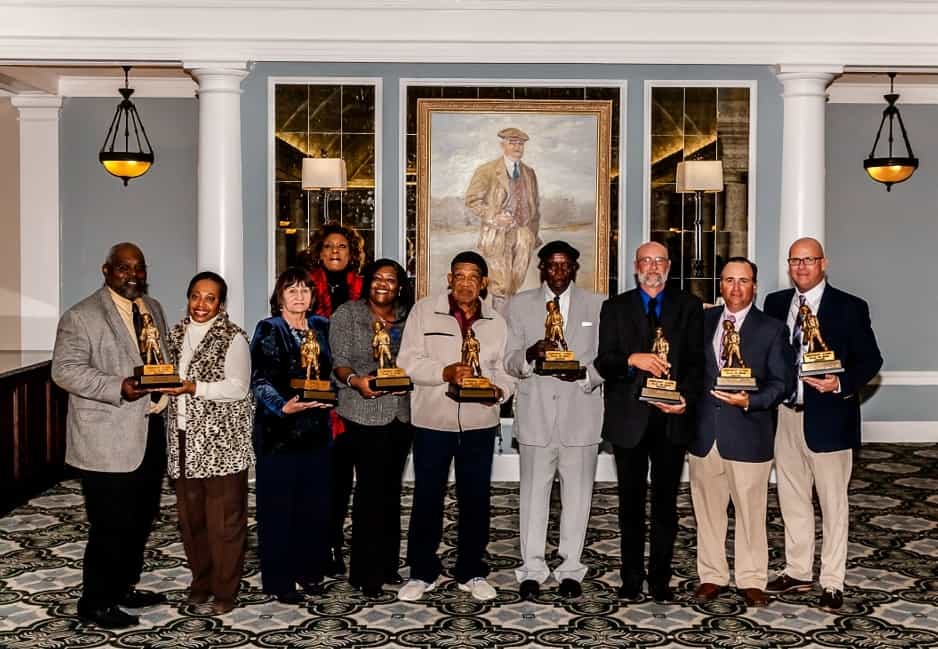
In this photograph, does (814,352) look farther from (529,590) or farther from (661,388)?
(529,590)

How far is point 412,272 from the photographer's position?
917 centimetres

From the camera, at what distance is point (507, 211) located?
9.23 meters

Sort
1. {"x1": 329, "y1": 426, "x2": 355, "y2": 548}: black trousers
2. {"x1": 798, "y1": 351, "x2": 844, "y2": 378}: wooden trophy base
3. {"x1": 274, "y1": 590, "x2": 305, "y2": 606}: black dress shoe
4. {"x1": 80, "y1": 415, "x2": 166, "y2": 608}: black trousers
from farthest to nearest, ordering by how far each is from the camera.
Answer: {"x1": 329, "y1": 426, "x2": 355, "y2": 548}: black trousers
{"x1": 274, "y1": 590, "x2": 305, "y2": 606}: black dress shoe
{"x1": 798, "y1": 351, "x2": 844, "y2": 378}: wooden trophy base
{"x1": 80, "y1": 415, "x2": 166, "y2": 608}: black trousers

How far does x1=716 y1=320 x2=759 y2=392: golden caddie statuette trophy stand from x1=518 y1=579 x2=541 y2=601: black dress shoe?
1426mm

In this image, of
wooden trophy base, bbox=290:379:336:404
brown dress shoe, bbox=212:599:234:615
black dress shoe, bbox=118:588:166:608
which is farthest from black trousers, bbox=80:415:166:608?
wooden trophy base, bbox=290:379:336:404

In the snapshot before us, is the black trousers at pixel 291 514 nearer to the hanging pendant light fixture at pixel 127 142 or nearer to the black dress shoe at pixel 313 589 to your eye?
the black dress shoe at pixel 313 589

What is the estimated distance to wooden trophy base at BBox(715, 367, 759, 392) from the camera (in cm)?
567

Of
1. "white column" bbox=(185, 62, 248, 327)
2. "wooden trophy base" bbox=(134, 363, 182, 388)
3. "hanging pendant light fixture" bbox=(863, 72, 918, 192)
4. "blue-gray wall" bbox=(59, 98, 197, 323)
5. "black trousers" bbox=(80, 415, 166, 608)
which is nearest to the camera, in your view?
"wooden trophy base" bbox=(134, 363, 182, 388)

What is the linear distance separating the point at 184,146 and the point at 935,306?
25.1ft

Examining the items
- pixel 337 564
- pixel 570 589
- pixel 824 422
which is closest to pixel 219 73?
pixel 337 564

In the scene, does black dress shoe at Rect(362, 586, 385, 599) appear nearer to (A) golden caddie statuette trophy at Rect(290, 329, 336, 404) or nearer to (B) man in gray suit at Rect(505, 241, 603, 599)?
(B) man in gray suit at Rect(505, 241, 603, 599)

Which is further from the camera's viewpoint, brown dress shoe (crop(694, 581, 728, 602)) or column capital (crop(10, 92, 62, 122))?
column capital (crop(10, 92, 62, 122))

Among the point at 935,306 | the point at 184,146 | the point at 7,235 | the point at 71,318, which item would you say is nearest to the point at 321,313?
the point at 71,318

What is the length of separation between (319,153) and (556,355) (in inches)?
153
